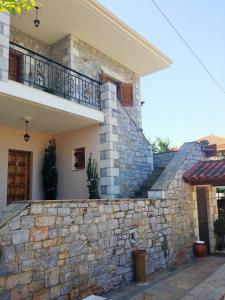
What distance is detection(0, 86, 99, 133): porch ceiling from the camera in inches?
264

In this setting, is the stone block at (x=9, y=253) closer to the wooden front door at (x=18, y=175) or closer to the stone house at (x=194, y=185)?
the wooden front door at (x=18, y=175)

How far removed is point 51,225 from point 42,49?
667 cm

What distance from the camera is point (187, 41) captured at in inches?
344

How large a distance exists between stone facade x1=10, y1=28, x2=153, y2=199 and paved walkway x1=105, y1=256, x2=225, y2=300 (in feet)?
8.32

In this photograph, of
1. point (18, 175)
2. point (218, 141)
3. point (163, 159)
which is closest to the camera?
point (18, 175)

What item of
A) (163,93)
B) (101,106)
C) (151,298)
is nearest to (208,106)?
(163,93)

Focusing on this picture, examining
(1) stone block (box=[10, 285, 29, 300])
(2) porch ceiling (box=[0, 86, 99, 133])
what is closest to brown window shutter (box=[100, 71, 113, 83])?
(2) porch ceiling (box=[0, 86, 99, 133])

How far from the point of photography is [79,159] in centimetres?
913

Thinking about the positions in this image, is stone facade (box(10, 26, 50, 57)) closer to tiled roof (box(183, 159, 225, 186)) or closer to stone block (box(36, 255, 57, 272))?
tiled roof (box(183, 159, 225, 186))

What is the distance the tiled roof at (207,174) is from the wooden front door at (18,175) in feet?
16.6

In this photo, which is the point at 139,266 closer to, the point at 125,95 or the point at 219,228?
the point at 219,228

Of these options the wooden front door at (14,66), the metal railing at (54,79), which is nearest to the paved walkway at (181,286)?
the metal railing at (54,79)

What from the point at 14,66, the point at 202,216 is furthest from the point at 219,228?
the point at 14,66

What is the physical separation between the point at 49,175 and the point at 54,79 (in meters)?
3.16
